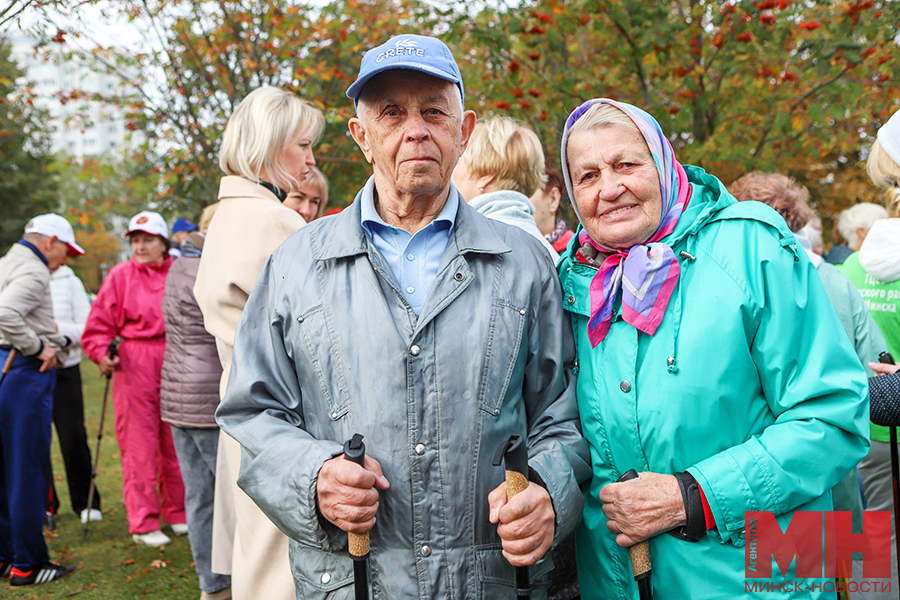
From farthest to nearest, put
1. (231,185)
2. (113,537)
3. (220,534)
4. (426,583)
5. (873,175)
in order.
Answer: (113,537), (220,534), (231,185), (873,175), (426,583)

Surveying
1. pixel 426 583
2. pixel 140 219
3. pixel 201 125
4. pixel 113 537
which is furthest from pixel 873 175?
pixel 201 125

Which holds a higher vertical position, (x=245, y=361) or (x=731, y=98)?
(x=731, y=98)

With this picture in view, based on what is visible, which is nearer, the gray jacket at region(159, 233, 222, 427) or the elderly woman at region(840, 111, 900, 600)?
the elderly woman at region(840, 111, 900, 600)

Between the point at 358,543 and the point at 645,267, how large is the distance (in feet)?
3.52

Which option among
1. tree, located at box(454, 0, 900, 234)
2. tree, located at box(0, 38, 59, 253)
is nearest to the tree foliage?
tree, located at box(454, 0, 900, 234)

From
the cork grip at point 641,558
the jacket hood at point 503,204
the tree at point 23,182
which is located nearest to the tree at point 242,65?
the jacket hood at point 503,204

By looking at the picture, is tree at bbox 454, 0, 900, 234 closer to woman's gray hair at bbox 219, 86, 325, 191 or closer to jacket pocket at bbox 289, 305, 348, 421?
woman's gray hair at bbox 219, 86, 325, 191

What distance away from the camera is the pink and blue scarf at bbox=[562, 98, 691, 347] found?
1.96 m

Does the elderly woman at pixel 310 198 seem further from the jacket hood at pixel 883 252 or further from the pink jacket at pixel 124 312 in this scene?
the jacket hood at pixel 883 252

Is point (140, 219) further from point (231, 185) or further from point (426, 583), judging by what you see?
point (426, 583)

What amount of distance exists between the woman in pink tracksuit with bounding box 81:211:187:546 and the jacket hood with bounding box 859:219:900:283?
5.31m

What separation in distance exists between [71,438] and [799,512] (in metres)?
6.61

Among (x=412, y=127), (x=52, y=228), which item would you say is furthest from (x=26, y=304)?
(x=412, y=127)

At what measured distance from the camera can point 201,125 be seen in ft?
28.6
